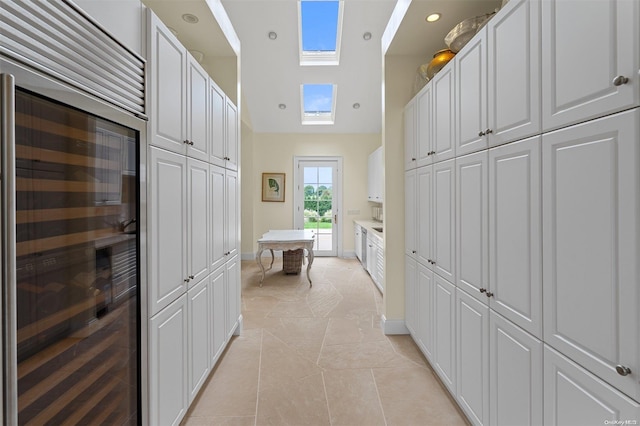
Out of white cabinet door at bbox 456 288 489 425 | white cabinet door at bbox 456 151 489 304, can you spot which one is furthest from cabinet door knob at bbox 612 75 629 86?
white cabinet door at bbox 456 288 489 425

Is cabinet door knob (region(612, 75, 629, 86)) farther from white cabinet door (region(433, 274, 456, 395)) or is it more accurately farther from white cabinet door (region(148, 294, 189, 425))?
white cabinet door (region(148, 294, 189, 425))

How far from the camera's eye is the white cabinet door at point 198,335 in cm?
183

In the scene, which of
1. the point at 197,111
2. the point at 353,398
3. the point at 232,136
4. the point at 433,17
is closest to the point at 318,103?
the point at 232,136

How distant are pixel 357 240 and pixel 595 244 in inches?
217

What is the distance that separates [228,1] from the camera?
396 centimetres

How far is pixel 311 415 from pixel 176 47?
2374 millimetres

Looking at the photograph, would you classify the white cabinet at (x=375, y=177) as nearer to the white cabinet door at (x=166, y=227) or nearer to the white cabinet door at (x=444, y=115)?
the white cabinet door at (x=444, y=115)

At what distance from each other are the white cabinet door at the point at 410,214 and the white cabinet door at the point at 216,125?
5.53 ft

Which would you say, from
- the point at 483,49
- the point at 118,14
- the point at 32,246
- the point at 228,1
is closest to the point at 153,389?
the point at 32,246

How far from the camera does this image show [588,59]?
957mm

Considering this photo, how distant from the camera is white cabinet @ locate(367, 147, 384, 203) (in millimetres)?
5551

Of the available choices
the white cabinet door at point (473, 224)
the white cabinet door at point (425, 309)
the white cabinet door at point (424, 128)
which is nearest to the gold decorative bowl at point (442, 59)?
the white cabinet door at point (424, 128)

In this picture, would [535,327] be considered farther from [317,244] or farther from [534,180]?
[317,244]

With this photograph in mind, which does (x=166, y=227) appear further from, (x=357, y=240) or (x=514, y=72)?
(x=357, y=240)
